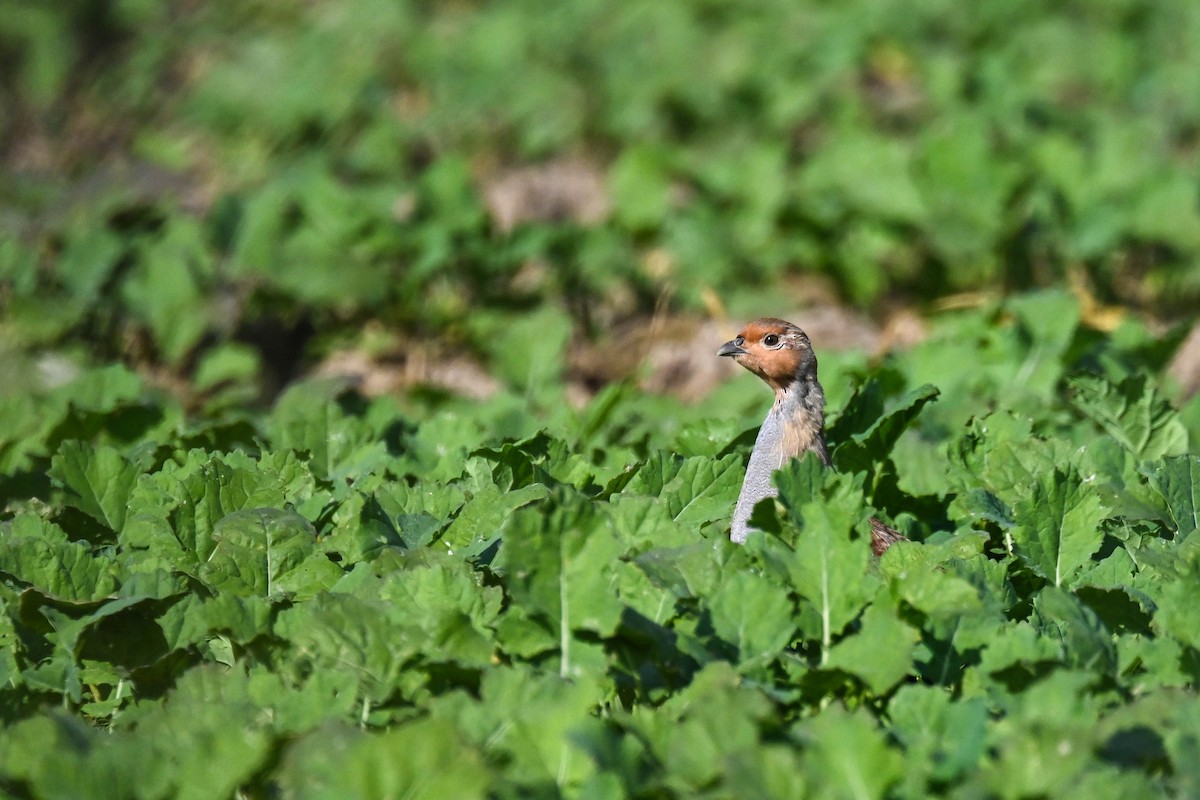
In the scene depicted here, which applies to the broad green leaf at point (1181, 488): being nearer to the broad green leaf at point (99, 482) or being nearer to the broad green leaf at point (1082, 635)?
the broad green leaf at point (1082, 635)

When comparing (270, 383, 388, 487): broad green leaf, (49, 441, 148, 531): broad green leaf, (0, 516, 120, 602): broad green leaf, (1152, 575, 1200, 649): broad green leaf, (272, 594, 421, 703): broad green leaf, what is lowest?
(270, 383, 388, 487): broad green leaf

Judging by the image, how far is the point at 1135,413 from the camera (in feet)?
15.4

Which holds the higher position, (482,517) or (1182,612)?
(1182,612)

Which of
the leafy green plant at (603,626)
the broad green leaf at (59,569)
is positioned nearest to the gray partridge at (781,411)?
the leafy green plant at (603,626)

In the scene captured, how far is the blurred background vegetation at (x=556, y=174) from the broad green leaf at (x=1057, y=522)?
2926 millimetres

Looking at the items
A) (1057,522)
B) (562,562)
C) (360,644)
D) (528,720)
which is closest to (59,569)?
→ (360,644)

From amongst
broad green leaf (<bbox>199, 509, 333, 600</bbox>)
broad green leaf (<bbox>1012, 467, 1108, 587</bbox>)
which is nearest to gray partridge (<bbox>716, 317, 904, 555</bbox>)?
broad green leaf (<bbox>1012, 467, 1108, 587</bbox>)

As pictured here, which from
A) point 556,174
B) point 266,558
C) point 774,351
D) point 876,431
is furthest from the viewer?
point 556,174

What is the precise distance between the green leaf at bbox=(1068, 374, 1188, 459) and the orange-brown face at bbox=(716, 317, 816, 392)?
0.82m

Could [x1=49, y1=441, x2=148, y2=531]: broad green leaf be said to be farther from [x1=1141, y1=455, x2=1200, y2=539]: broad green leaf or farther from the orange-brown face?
[x1=1141, y1=455, x2=1200, y2=539]: broad green leaf

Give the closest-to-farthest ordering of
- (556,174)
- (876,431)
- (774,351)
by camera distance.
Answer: (876,431)
(774,351)
(556,174)

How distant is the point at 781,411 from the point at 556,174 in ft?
18.2

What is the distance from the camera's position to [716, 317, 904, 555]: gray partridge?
13.6ft

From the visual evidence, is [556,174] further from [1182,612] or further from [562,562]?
[1182,612]
